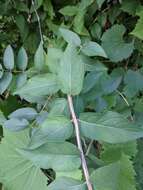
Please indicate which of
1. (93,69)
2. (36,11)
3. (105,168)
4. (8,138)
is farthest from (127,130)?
Answer: (36,11)

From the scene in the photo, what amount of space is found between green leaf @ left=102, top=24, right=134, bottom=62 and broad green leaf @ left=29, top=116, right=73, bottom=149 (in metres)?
0.46

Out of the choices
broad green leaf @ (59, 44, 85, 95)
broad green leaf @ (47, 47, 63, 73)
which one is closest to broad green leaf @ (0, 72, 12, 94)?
broad green leaf @ (47, 47, 63, 73)

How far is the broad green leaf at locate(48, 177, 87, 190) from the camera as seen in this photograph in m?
0.49

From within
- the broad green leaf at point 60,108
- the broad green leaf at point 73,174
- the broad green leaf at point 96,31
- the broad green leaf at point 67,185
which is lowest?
the broad green leaf at point 96,31

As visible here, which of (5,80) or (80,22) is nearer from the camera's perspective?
(5,80)

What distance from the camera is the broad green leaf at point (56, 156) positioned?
1.65 feet

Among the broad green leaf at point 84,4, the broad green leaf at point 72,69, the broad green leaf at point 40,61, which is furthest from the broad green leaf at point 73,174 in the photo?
the broad green leaf at point 84,4

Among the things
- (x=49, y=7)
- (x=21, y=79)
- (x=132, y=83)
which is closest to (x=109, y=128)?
(x=21, y=79)

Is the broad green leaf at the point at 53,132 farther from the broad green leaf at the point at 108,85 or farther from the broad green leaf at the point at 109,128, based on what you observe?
the broad green leaf at the point at 108,85

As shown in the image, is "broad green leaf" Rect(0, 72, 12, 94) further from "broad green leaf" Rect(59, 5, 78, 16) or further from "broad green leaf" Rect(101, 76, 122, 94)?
"broad green leaf" Rect(59, 5, 78, 16)

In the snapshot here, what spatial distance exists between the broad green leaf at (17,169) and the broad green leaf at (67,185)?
1.10 ft

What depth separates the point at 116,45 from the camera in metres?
0.98

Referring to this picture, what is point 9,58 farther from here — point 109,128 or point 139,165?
point 139,165

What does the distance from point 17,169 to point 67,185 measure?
1.59 feet
